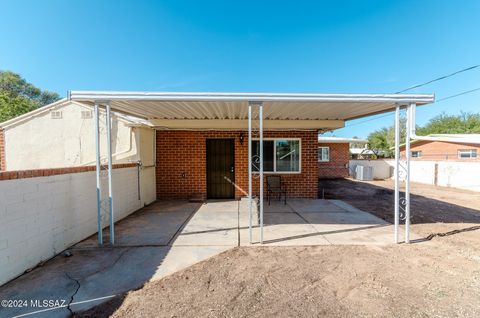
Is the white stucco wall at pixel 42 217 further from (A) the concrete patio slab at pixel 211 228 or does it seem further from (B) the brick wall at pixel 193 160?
(B) the brick wall at pixel 193 160

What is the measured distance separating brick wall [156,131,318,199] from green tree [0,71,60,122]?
1508 cm

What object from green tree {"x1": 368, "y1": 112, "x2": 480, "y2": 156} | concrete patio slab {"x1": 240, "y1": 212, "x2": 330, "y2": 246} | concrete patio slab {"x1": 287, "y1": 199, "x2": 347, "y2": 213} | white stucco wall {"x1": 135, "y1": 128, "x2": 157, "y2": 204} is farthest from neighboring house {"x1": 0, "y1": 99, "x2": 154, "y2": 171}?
green tree {"x1": 368, "y1": 112, "x2": 480, "y2": 156}

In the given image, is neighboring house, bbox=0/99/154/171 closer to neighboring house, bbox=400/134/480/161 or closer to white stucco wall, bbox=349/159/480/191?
white stucco wall, bbox=349/159/480/191

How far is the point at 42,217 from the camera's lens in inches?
135

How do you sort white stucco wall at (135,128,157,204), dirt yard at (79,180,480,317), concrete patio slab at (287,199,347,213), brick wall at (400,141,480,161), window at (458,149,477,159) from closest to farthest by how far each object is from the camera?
dirt yard at (79,180,480,317)
concrete patio slab at (287,199,347,213)
white stucco wall at (135,128,157,204)
window at (458,149,477,159)
brick wall at (400,141,480,161)

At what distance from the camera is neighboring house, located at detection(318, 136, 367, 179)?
53.8 feet

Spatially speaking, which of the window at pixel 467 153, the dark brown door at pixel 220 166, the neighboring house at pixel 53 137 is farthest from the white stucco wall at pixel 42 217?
the window at pixel 467 153

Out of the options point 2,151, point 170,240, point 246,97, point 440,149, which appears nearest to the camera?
point 246,97

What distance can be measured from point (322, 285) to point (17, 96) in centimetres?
3208

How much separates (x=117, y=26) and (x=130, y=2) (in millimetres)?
1564

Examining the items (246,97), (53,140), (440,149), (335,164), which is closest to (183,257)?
(246,97)

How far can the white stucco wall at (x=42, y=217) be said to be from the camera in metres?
2.91

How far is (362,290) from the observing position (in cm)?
280

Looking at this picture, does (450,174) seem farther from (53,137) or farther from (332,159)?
(53,137)
